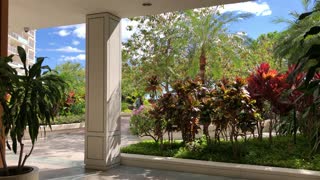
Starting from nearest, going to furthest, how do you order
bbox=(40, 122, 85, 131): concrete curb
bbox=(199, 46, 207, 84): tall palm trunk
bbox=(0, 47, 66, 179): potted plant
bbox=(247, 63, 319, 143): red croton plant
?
bbox=(0, 47, 66, 179): potted plant, bbox=(247, 63, 319, 143): red croton plant, bbox=(199, 46, 207, 84): tall palm trunk, bbox=(40, 122, 85, 131): concrete curb

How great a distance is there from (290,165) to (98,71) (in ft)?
11.2

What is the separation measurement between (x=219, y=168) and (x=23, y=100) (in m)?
3.12

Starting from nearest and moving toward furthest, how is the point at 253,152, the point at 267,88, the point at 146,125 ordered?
the point at 253,152, the point at 267,88, the point at 146,125

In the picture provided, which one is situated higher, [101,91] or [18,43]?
[18,43]

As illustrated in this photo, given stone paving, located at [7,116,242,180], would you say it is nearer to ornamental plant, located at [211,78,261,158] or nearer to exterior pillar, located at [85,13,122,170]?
exterior pillar, located at [85,13,122,170]

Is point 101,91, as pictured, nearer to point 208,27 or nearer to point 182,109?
point 182,109

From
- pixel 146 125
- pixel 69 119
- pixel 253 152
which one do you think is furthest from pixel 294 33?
pixel 69 119

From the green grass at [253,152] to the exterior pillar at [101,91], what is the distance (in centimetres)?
81

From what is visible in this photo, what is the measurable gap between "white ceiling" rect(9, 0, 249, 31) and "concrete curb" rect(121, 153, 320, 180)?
249 centimetres

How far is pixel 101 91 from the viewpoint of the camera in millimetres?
5258

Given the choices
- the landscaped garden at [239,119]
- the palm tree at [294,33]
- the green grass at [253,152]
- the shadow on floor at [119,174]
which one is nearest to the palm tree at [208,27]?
the palm tree at [294,33]

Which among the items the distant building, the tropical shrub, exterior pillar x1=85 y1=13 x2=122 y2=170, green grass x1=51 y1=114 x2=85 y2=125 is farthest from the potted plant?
green grass x1=51 y1=114 x2=85 y2=125

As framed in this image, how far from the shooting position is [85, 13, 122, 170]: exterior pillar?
5238 mm

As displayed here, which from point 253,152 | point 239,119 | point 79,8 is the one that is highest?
point 79,8
